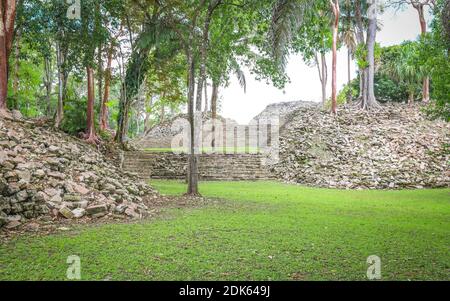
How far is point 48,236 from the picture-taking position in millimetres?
4684

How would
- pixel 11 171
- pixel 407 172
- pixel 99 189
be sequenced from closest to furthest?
pixel 11 171, pixel 99 189, pixel 407 172

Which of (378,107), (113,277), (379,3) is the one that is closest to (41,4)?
(113,277)

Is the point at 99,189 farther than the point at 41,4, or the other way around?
the point at 41,4

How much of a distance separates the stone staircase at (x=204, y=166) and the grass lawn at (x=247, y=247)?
299 inches

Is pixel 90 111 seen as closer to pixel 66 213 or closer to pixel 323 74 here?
pixel 66 213

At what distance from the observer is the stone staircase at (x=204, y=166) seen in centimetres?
1459

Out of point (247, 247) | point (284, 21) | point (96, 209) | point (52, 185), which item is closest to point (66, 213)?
point (96, 209)

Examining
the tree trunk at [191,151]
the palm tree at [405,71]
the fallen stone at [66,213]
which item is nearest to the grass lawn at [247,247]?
the fallen stone at [66,213]

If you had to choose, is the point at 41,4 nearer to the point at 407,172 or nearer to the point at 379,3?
the point at 407,172

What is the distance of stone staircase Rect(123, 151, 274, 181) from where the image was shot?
1459 centimetres

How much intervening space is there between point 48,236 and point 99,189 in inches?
95.7

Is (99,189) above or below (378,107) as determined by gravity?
below

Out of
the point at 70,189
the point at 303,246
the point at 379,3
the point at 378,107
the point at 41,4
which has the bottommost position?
the point at 303,246

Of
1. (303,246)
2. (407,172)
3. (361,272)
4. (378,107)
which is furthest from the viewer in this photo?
(378,107)
